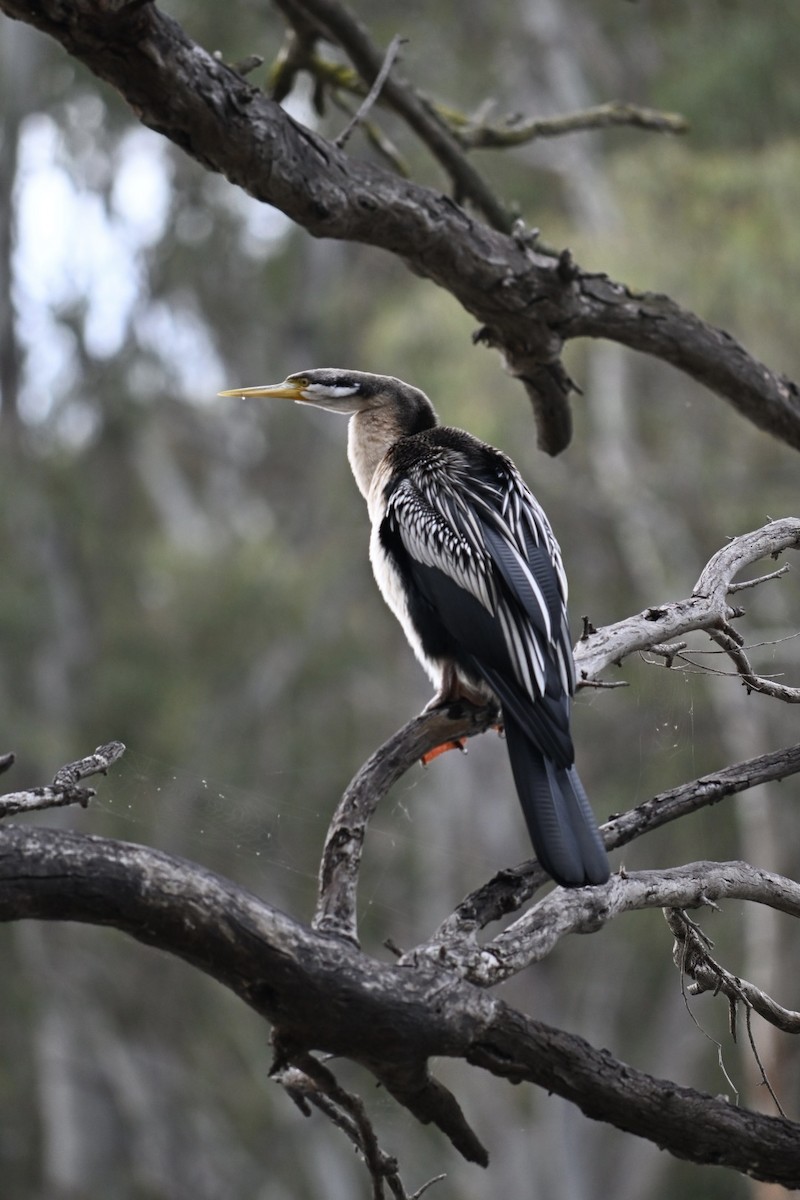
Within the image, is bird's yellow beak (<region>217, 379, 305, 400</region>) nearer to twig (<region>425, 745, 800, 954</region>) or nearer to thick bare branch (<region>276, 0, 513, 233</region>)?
thick bare branch (<region>276, 0, 513, 233</region>)

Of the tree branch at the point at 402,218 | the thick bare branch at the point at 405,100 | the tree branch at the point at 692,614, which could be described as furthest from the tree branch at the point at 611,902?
the thick bare branch at the point at 405,100

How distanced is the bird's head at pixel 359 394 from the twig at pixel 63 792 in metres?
1.93

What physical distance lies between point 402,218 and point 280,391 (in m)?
0.66

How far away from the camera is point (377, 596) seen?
1230 centimetres

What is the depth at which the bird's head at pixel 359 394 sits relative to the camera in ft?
11.5

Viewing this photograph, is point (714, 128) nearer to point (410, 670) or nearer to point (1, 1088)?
point (410, 670)

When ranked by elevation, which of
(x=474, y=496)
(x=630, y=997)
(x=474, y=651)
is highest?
(x=630, y=997)

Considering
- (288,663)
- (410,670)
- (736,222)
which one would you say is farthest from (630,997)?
(736,222)

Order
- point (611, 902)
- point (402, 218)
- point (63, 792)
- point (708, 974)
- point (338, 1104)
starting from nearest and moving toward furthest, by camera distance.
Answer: point (63, 792) < point (338, 1104) < point (611, 902) < point (708, 974) < point (402, 218)

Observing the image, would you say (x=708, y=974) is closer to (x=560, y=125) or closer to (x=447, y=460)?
(x=447, y=460)

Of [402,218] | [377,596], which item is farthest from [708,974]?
[377,596]

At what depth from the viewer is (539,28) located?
12.2 metres

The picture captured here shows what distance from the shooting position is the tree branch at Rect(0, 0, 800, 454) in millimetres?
2352

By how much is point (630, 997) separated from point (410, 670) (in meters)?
3.20
